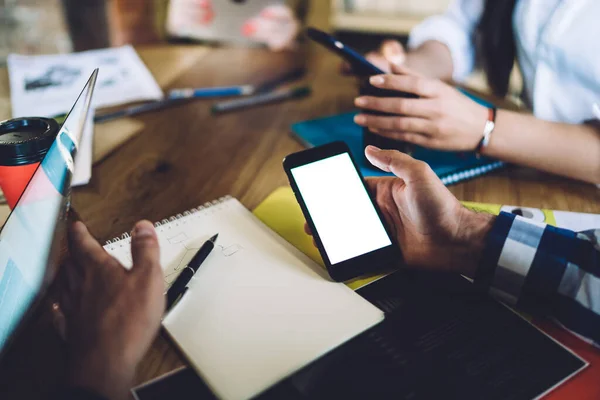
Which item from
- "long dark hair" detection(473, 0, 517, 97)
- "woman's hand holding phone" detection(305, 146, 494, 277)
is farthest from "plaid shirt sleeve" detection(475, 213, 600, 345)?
"long dark hair" detection(473, 0, 517, 97)

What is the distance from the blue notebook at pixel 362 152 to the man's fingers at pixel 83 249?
37cm

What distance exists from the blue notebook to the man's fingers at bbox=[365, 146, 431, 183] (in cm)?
11

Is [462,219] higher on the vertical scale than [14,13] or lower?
higher

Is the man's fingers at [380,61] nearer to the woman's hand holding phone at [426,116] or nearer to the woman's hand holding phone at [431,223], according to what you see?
the woman's hand holding phone at [426,116]

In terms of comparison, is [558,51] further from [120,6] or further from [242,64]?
[120,6]

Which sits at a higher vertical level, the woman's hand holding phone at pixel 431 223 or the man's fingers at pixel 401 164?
the man's fingers at pixel 401 164

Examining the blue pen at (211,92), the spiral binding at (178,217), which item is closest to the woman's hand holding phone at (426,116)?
the spiral binding at (178,217)

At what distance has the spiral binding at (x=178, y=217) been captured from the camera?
0.56 metres

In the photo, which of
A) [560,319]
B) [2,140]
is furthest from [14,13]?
[560,319]

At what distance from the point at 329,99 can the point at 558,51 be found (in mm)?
404

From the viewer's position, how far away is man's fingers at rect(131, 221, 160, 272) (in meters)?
0.41

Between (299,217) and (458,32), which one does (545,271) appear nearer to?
(299,217)

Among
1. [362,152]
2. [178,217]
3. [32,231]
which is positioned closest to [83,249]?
[32,231]

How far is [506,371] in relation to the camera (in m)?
0.42
